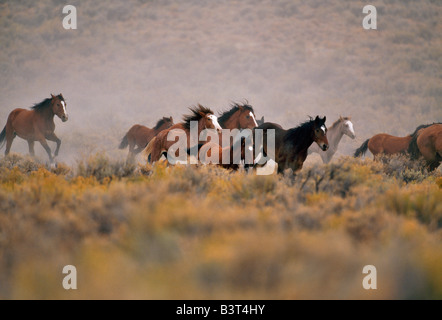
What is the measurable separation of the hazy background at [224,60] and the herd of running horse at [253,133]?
25.8 metres

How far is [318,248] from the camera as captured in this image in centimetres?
427

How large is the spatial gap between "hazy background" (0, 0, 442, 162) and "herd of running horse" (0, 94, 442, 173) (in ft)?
84.5

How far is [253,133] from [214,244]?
6258 mm

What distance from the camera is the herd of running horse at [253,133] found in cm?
1001

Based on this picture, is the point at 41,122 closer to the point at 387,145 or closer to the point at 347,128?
the point at 347,128

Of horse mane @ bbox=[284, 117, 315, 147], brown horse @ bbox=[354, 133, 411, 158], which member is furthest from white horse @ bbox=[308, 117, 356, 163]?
horse mane @ bbox=[284, 117, 315, 147]

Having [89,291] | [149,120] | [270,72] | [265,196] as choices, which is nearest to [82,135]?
[149,120]

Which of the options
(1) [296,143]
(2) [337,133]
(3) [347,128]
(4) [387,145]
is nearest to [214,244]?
(1) [296,143]

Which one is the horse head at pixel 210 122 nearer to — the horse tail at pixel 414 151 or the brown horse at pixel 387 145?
the horse tail at pixel 414 151

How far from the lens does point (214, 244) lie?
4438 millimetres

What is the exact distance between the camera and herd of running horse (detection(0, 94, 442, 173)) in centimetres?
1001

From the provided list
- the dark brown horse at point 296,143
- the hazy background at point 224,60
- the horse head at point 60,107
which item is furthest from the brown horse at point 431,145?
the hazy background at point 224,60

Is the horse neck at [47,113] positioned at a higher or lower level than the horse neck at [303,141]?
higher

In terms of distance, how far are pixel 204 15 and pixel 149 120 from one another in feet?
102
